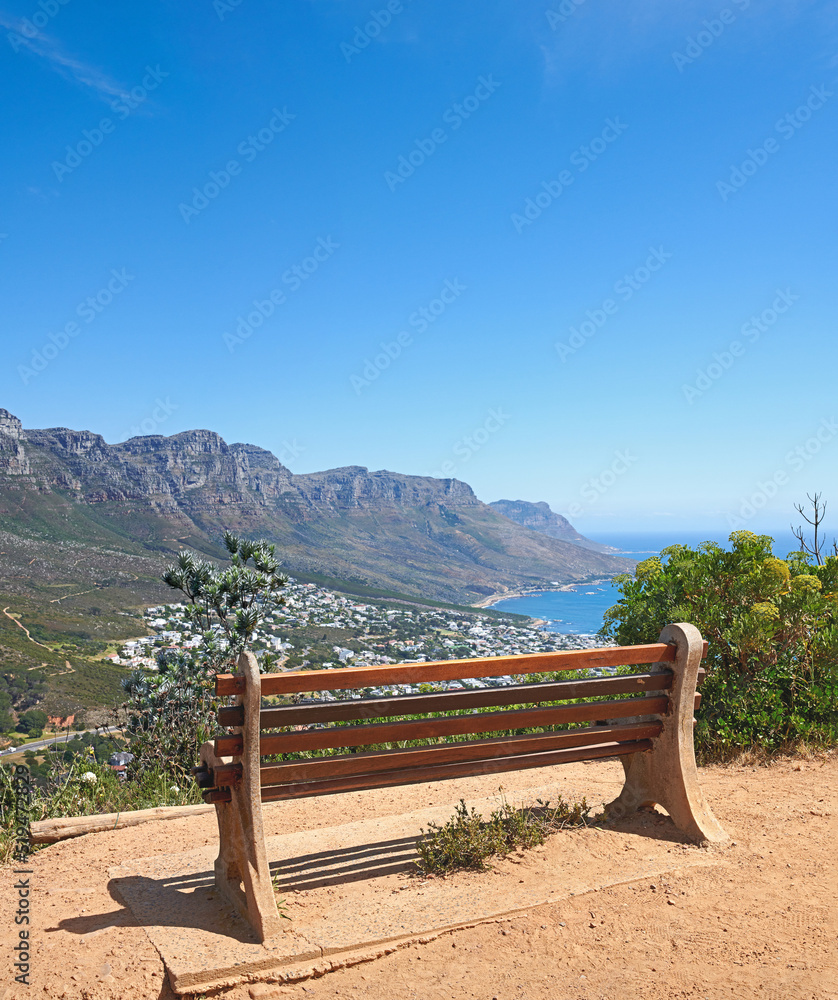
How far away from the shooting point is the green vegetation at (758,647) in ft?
17.5

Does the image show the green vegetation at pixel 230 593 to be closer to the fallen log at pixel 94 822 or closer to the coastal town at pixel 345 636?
the coastal town at pixel 345 636

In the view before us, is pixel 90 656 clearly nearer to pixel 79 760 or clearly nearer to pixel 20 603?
pixel 20 603

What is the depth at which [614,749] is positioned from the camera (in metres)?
3.83

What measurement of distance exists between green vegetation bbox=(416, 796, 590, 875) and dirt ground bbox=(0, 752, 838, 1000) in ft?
0.35

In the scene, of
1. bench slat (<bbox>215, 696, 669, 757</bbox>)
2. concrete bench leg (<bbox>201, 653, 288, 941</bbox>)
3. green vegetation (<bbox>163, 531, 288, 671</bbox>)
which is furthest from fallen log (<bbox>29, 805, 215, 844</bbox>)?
green vegetation (<bbox>163, 531, 288, 671</bbox>)

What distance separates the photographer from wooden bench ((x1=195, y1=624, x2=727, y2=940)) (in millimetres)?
2930

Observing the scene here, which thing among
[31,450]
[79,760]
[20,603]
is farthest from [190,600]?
[31,450]

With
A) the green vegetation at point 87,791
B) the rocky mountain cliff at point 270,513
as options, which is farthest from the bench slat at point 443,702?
the rocky mountain cliff at point 270,513

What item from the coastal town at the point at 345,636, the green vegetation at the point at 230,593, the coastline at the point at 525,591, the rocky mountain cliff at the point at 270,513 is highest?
the rocky mountain cliff at the point at 270,513

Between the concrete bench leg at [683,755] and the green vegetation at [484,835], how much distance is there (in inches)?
20.0

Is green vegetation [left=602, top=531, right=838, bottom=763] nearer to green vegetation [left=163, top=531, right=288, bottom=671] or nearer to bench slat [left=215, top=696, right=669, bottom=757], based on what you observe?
bench slat [left=215, top=696, right=669, bottom=757]

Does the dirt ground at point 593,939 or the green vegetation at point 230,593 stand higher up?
the green vegetation at point 230,593

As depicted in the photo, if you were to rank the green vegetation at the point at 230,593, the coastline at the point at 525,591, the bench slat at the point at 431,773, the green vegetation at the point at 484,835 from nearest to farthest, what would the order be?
the bench slat at the point at 431,773, the green vegetation at the point at 484,835, the green vegetation at the point at 230,593, the coastline at the point at 525,591

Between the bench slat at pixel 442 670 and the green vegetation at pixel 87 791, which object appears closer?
the bench slat at pixel 442 670
